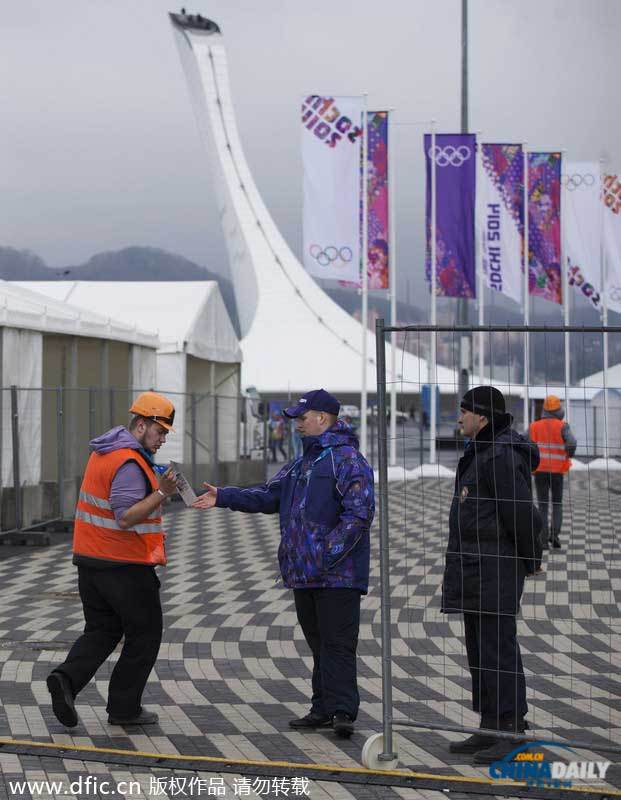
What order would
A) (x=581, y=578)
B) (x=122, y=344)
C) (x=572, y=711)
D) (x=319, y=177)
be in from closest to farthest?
(x=572, y=711)
(x=581, y=578)
(x=122, y=344)
(x=319, y=177)

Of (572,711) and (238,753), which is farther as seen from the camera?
(572,711)

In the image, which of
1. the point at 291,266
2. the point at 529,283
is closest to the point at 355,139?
the point at 529,283

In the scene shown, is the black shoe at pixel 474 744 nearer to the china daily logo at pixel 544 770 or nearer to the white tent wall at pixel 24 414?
the china daily logo at pixel 544 770

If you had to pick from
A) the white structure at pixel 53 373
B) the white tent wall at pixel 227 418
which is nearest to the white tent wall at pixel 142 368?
the white structure at pixel 53 373

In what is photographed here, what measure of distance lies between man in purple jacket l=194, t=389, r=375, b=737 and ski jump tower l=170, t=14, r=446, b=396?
107 feet

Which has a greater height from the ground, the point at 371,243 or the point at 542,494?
the point at 371,243

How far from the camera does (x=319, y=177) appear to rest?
72.5ft

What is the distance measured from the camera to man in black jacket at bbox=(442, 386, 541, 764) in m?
5.33

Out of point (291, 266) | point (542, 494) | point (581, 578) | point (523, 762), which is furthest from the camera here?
point (291, 266)

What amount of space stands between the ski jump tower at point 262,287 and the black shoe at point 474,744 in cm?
3316

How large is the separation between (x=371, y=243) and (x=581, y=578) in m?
13.9

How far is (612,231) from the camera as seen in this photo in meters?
27.7

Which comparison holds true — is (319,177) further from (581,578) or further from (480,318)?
(581,578)

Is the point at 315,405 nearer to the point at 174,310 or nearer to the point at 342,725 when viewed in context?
the point at 342,725
